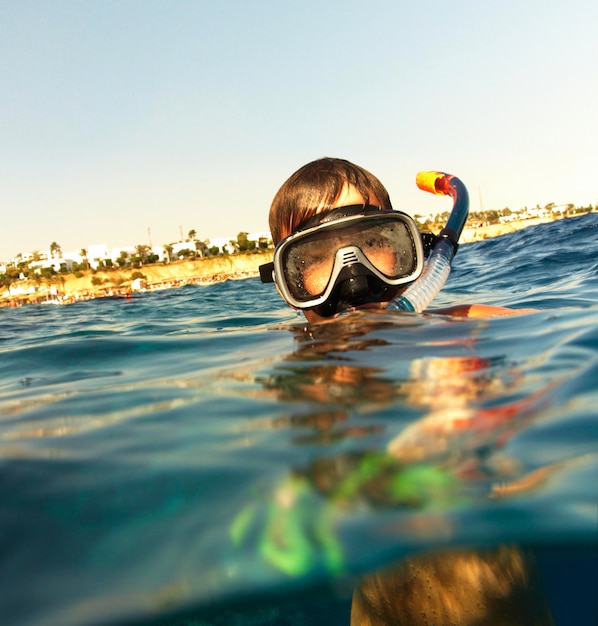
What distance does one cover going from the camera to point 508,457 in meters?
1.02

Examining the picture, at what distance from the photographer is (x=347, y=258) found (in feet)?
8.86

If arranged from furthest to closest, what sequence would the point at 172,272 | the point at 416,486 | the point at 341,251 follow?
the point at 172,272, the point at 341,251, the point at 416,486

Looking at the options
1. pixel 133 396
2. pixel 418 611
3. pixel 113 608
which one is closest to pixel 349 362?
pixel 133 396

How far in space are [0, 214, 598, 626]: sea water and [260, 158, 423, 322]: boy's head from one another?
2.73 ft

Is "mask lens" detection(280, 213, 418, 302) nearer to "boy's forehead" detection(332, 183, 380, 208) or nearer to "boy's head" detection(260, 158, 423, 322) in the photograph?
"boy's head" detection(260, 158, 423, 322)

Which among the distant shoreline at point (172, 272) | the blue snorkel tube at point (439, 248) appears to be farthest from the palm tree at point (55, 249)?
the blue snorkel tube at point (439, 248)

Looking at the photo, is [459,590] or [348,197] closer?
[459,590]

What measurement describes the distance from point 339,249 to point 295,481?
185 centimetres

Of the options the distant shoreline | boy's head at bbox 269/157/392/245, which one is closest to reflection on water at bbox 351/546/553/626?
boy's head at bbox 269/157/392/245

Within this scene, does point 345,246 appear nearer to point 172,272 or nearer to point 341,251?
point 341,251

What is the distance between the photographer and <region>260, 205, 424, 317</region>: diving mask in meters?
2.73

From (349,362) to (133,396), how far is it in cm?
73

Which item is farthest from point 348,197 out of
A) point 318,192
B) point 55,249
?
point 55,249

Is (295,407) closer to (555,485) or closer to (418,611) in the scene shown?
(418,611)
